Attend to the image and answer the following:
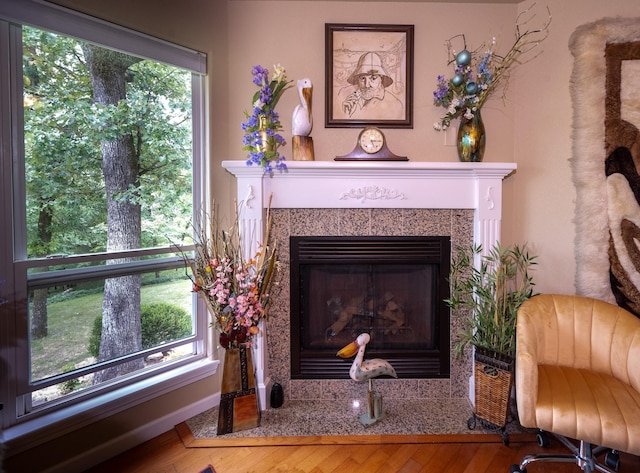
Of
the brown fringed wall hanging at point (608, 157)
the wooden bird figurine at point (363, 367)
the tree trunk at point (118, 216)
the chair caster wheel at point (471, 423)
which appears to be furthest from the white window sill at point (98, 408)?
the brown fringed wall hanging at point (608, 157)

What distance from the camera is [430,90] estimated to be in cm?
196

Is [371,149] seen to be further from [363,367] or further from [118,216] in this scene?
[118,216]

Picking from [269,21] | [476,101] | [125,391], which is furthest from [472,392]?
[269,21]

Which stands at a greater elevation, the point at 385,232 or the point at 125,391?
the point at 385,232

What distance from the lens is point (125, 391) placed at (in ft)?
5.36

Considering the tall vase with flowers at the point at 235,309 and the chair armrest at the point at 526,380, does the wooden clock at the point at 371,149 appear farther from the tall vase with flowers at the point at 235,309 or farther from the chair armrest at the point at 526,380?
the chair armrest at the point at 526,380

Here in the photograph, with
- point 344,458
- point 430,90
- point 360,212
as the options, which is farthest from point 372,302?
point 430,90

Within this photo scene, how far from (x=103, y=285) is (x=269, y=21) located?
189cm

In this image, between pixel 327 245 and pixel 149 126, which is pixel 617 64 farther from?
pixel 149 126

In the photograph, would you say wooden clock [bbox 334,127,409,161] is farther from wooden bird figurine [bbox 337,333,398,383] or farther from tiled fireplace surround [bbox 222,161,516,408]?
wooden bird figurine [bbox 337,333,398,383]

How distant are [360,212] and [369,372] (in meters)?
0.96

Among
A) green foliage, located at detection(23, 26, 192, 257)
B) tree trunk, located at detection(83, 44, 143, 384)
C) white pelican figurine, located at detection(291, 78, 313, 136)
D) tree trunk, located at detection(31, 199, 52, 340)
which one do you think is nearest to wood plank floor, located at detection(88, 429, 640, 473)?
tree trunk, located at detection(83, 44, 143, 384)

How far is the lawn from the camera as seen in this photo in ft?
4.76

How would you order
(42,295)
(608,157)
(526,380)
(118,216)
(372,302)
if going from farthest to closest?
1. (372,302)
2. (608,157)
3. (118,216)
4. (42,295)
5. (526,380)
